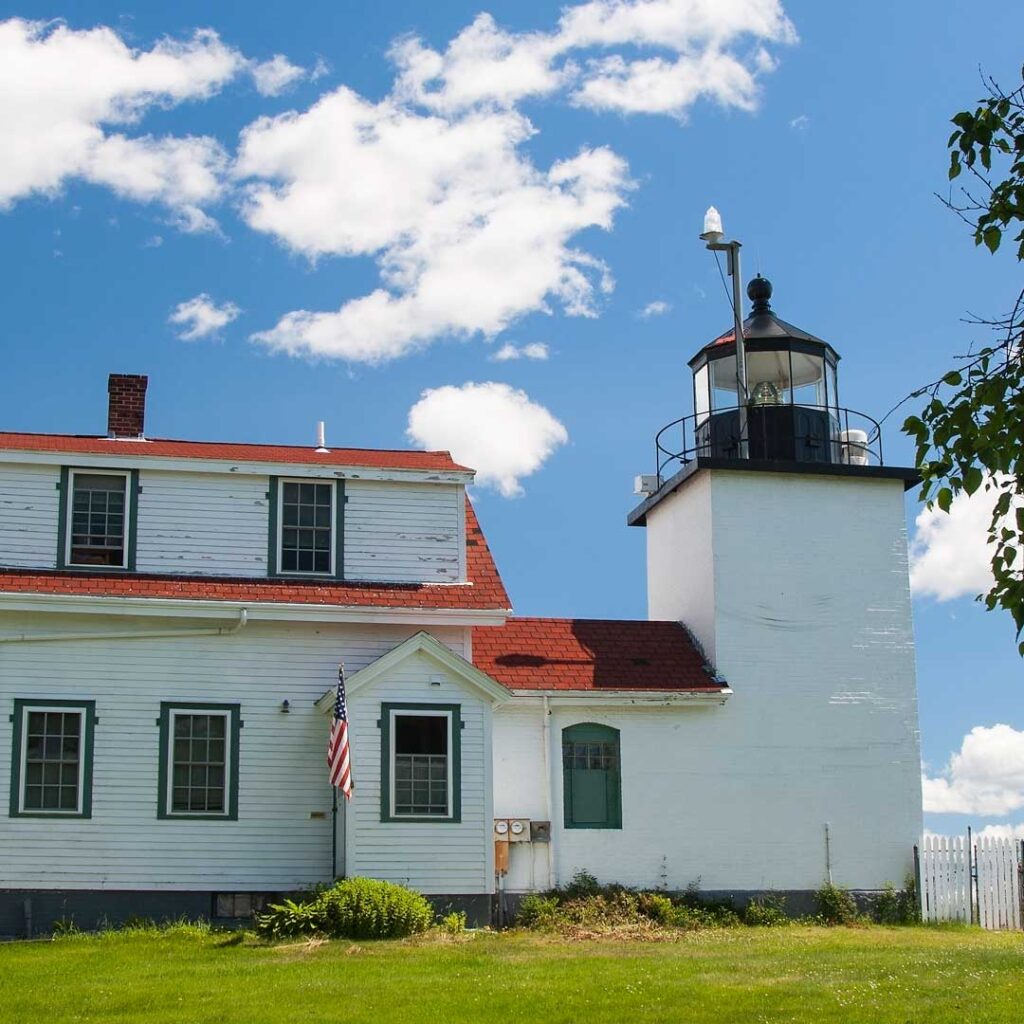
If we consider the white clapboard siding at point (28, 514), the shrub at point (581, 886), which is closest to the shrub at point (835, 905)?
the shrub at point (581, 886)

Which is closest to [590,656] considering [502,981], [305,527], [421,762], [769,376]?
[421,762]

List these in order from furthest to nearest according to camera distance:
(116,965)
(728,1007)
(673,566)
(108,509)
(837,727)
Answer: (673,566)
(837,727)
(108,509)
(116,965)
(728,1007)

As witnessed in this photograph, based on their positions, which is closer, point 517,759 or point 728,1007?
point 728,1007

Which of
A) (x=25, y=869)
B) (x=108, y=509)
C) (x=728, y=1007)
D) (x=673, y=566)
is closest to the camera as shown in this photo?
(x=728, y=1007)

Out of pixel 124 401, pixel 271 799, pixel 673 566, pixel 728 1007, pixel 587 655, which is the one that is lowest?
pixel 728 1007

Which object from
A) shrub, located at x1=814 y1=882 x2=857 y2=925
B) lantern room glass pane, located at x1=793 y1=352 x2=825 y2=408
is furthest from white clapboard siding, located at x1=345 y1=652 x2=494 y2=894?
lantern room glass pane, located at x1=793 y1=352 x2=825 y2=408

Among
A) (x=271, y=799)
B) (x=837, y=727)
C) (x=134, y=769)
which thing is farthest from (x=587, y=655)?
(x=134, y=769)

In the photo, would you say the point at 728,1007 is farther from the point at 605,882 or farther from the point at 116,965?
the point at 605,882

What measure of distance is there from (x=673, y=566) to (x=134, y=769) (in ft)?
30.5

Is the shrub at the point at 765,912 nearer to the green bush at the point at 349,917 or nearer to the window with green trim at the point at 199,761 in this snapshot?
the green bush at the point at 349,917

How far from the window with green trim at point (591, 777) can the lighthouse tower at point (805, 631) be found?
4.81 feet

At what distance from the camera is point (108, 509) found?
20781mm

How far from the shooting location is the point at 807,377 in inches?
982

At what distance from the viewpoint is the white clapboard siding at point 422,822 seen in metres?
19.3
